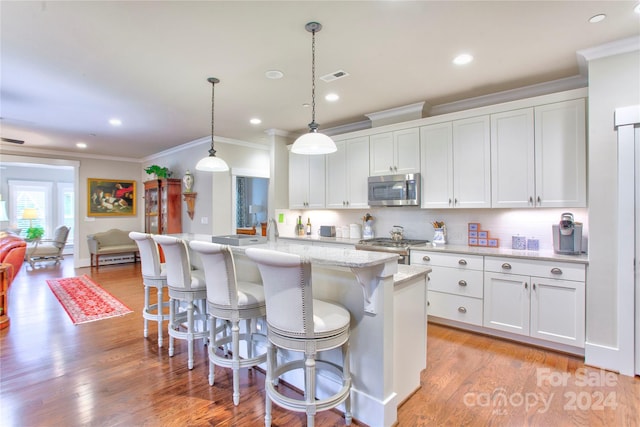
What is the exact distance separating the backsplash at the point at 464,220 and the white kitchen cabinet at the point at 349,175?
343mm

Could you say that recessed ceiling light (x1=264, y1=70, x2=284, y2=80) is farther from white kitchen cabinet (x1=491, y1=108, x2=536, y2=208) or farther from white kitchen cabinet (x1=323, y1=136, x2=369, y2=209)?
white kitchen cabinet (x1=491, y1=108, x2=536, y2=208)

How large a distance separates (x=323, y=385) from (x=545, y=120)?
318cm

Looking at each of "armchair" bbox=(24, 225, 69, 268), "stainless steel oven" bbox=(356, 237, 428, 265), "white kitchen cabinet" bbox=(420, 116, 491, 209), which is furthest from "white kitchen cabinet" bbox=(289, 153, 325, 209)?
"armchair" bbox=(24, 225, 69, 268)

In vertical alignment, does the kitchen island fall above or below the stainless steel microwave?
below

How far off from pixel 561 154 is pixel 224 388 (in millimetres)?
3625

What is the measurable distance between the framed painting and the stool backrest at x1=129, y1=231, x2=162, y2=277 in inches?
228

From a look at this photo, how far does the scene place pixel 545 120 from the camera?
10.2 ft

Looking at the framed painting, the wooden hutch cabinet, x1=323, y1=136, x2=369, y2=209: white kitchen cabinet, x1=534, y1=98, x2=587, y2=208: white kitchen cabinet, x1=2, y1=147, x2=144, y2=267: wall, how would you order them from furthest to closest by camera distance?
the framed painting
x1=2, y1=147, x2=144, y2=267: wall
the wooden hutch cabinet
x1=323, y1=136, x2=369, y2=209: white kitchen cabinet
x1=534, y1=98, x2=587, y2=208: white kitchen cabinet

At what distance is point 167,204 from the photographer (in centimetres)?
649

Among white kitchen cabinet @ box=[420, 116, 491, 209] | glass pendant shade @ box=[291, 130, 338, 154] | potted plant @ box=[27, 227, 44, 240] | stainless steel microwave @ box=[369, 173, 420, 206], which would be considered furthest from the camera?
potted plant @ box=[27, 227, 44, 240]

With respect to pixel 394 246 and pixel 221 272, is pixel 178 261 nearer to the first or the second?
pixel 221 272

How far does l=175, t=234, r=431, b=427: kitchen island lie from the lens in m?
1.84

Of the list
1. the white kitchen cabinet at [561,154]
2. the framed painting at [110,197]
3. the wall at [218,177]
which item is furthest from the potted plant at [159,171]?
the white kitchen cabinet at [561,154]

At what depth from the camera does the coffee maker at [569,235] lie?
299 cm
